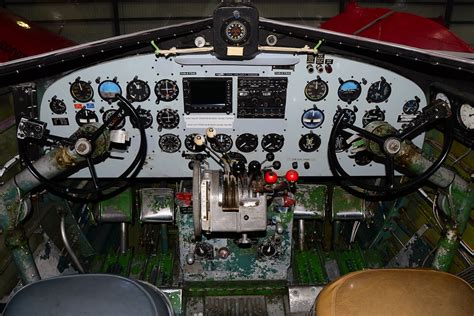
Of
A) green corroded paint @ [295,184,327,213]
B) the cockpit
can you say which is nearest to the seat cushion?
the cockpit

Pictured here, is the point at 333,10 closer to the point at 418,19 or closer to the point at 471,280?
the point at 418,19

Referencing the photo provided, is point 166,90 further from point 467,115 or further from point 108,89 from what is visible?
point 467,115

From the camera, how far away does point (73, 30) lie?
891 cm

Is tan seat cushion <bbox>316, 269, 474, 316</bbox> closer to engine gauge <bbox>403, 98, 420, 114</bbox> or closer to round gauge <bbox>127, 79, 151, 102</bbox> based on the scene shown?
engine gauge <bbox>403, 98, 420, 114</bbox>

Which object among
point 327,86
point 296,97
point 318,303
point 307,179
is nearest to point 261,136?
point 296,97

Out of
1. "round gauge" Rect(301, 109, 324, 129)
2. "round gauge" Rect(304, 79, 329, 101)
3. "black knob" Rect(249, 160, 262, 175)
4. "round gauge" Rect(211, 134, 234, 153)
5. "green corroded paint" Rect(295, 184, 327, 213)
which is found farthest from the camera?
"green corroded paint" Rect(295, 184, 327, 213)

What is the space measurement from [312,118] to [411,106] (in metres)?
0.73

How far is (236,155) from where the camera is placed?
3.12m

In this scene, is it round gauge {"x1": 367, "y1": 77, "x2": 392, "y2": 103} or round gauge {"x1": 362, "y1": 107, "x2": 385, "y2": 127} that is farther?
round gauge {"x1": 362, "y1": 107, "x2": 385, "y2": 127}

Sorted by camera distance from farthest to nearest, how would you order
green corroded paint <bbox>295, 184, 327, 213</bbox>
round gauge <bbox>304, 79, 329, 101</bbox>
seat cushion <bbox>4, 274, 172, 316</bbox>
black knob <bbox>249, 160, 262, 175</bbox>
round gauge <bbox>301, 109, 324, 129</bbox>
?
green corroded paint <bbox>295, 184, 327, 213</bbox> < round gauge <bbox>301, 109, 324, 129</bbox> < round gauge <bbox>304, 79, 329, 101</bbox> < black knob <bbox>249, 160, 262, 175</bbox> < seat cushion <bbox>4, 274, 172, 316</bbox>

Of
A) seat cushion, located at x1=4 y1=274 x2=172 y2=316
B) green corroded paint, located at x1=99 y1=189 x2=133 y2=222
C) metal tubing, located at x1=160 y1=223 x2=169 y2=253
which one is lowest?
metal tubing, located at x1=160 y1=223 x2=169 y2=253

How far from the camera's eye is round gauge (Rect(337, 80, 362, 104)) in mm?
2938

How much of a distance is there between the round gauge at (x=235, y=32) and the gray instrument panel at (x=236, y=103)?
0.31 m

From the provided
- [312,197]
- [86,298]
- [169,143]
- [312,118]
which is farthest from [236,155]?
[86,298]
